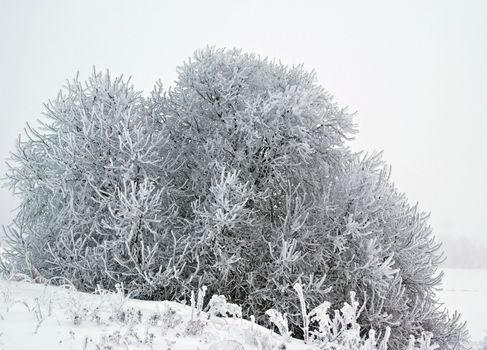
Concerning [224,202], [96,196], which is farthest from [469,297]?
[96,196]

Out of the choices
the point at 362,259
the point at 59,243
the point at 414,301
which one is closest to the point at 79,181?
the point at 59,243

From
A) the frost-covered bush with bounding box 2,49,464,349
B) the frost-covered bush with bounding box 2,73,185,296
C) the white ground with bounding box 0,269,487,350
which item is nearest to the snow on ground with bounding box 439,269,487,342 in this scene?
the frost-covered bush with bounding box 2,49,464,349

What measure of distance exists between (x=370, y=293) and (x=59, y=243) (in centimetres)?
766

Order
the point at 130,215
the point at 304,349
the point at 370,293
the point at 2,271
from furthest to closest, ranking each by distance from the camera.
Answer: the point at 2,271, the point at 370,293, the point at 130,215, the point at 304,349

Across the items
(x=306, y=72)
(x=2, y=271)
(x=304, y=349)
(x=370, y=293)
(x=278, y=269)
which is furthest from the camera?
(x=306, y=72)

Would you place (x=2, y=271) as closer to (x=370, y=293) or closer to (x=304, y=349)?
(x=370, y=293)

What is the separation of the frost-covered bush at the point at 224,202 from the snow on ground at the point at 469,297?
14.2m

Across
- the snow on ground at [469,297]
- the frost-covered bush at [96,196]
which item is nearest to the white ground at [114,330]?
the frost-covered bush at [96,196]

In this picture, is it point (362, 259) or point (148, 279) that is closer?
point (148, 279)

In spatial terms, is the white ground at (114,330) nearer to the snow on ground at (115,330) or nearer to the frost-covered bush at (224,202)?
the snow on ground at (115,330)

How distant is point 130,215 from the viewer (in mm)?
9680

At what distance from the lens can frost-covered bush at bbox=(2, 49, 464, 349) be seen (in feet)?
34.3

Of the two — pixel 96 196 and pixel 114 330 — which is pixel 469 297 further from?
pixel 114 330

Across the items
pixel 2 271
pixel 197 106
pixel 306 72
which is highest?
pixel 306 72
